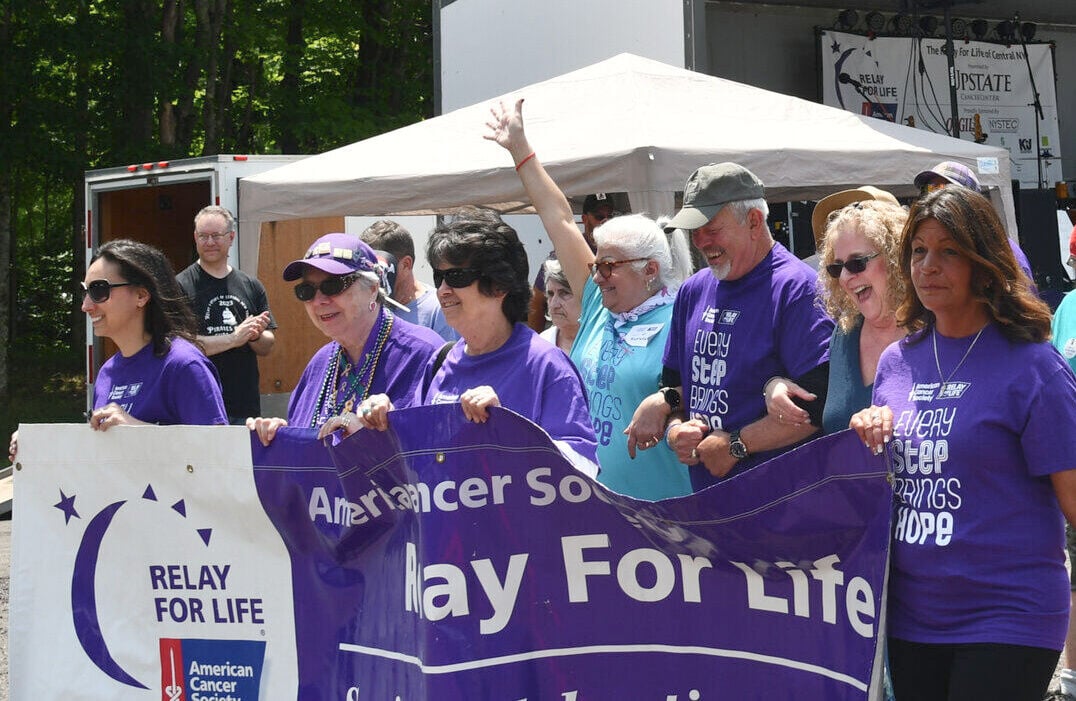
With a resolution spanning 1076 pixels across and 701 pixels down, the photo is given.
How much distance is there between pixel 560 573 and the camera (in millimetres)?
3250

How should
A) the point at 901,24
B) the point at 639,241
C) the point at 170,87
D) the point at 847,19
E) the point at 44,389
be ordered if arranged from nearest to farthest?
the point at 639,241 → the point at 847,19 → the point at 901,24 → the point at 170,87 → the point at 44,389

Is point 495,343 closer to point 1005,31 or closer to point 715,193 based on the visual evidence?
point 715,193

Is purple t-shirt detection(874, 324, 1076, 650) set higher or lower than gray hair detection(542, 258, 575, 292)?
lower

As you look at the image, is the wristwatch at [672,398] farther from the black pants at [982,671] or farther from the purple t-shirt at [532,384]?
the black pants at [982,671]

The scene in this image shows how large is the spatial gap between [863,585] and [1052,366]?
0.59m

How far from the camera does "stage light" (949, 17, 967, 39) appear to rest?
15.4 meters

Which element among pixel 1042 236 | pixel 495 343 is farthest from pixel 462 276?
pixel 1042 236

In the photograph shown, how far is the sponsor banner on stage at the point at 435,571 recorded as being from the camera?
290 cm

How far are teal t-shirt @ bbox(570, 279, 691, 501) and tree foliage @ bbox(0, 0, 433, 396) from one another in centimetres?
1549

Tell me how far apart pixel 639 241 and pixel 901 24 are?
37.3 ft

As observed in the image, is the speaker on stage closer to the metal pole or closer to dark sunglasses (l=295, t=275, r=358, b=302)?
the metal pole

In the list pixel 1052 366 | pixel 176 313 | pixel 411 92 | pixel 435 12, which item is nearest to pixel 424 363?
pixel 176 313

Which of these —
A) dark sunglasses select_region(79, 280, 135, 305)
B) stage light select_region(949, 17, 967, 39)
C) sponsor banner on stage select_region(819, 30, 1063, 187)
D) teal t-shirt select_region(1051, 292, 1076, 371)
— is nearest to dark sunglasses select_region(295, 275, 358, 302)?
dark sunglasses select_region(79, 280, 135, 305)

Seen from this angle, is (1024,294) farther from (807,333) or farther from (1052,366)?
(807,333)
